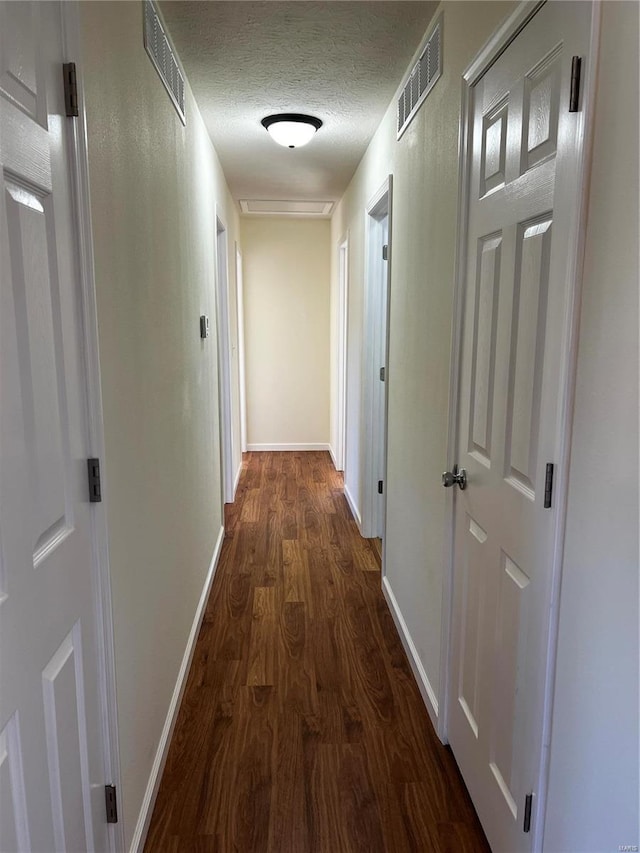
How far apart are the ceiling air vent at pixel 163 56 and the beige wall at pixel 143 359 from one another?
0.16 feet

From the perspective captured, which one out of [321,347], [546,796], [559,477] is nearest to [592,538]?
[559,477]

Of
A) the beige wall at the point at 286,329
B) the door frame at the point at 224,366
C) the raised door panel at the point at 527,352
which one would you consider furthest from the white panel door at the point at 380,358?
the beige wall at the point at 286,329

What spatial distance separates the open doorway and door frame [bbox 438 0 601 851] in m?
1.56

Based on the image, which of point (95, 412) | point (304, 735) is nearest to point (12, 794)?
point (95, 412)

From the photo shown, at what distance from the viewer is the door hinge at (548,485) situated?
1181mm

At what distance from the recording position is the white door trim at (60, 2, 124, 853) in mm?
1101

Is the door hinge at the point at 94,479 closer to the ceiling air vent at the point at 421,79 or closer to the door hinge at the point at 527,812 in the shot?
the door hinge at the point at 527,812

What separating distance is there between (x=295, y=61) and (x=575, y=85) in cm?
152

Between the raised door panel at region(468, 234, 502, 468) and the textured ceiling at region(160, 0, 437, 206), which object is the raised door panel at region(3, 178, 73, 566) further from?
the textured ceiling at region(160, 0, 437, 206)

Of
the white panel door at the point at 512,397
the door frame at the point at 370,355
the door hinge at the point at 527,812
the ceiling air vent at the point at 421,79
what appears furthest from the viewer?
the door frame at the point at 370,355

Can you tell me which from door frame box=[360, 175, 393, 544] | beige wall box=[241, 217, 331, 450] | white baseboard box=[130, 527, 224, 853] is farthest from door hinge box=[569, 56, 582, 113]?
beige wall box=[241, 217, 331, 450]

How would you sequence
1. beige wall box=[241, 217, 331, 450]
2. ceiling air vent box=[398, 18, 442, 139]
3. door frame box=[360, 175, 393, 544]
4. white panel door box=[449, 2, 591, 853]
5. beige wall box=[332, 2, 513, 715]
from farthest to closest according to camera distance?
beige wall box=[241, 217, 331, 450] < door frame box=[360, 175, 393, 544] < ceiling air vent box=[398, 18, 442, 139] < beige wall box=[332, 2, 513, 715] < white panel door box=[449, 2, 591, 853]

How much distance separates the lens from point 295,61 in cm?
221

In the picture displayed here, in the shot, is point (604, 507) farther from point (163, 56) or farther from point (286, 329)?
point (286, 329)
